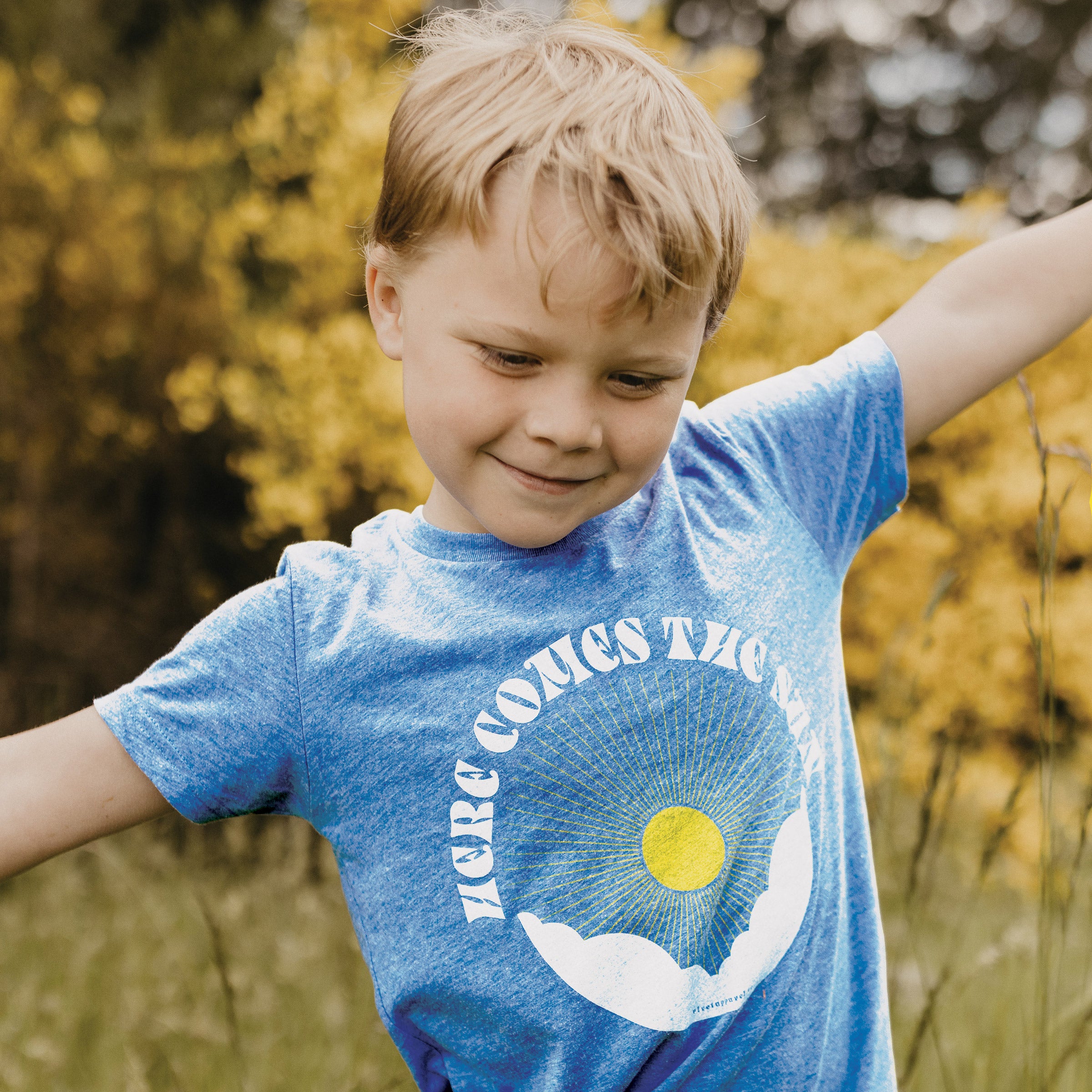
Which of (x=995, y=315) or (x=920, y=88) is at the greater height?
(x=920, y=88)

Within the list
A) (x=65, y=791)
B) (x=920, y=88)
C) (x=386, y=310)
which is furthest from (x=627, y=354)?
(x=920, y=88)

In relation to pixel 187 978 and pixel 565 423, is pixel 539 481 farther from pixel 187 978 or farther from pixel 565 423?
pixel 187 978

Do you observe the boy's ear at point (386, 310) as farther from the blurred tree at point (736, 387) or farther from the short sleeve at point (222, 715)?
the blurred tree at point (736, 387)

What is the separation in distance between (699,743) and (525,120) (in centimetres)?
57

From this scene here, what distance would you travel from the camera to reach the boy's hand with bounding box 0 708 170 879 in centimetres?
93

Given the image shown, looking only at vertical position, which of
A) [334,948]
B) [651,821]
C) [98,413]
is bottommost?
[334,948]

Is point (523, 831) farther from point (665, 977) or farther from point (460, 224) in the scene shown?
point (460, 224)

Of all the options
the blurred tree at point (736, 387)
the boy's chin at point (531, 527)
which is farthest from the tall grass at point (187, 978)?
the blurred tree at point (736, 387)

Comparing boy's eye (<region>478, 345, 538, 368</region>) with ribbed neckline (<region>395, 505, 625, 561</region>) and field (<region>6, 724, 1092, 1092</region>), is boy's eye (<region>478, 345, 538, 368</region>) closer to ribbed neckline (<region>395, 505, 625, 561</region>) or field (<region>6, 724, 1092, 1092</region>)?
ribbed neckline (<region>395, 505, 625, 561</region>)

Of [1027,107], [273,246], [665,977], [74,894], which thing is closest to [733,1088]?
[665,977]

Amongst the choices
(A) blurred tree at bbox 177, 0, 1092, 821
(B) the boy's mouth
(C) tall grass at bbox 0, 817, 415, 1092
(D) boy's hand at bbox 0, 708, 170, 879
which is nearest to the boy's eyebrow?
(B) the boy's mouth

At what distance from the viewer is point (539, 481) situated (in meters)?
0.98

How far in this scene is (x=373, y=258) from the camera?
3.55 feet

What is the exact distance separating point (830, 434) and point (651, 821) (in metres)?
0.46
